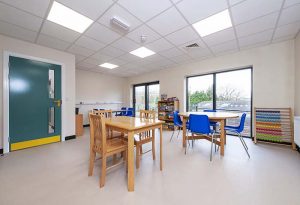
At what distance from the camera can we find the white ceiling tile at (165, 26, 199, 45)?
2.72 m

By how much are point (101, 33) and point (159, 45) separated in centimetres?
144

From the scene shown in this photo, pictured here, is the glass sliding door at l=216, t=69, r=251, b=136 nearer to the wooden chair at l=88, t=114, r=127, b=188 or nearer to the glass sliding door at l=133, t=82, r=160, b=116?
the glass sliding door at l=133, t=82, r=160, b=116

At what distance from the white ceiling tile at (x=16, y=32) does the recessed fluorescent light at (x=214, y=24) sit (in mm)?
3485

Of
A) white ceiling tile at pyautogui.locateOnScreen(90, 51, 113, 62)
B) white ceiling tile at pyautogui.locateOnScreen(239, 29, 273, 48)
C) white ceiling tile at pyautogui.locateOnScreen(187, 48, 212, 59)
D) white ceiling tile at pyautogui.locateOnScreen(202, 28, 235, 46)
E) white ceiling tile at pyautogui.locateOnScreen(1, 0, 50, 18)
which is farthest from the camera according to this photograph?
white ceiling tile at pyautogui.locateOnScreen(90, 51, 113, 62)

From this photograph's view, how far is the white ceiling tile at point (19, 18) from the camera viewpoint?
2131mm

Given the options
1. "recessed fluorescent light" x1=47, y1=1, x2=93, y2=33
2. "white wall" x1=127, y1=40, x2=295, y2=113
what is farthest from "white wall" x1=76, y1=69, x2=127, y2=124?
"white wall" x1=127, y1=40, x2=295, y2=113

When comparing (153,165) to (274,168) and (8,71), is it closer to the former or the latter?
(274,168)

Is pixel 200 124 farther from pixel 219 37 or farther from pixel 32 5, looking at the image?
pixel 32 5

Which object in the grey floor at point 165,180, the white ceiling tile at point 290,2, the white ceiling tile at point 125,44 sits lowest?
the grey floor at point 165,180

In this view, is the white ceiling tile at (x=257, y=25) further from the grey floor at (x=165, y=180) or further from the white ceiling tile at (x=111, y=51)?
the white ceiling tile at (x=111, y=51)

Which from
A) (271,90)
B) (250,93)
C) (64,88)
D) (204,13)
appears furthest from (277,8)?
(64,88)

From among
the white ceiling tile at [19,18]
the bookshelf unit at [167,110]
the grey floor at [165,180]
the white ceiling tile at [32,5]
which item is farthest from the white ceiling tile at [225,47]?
the white ceiling tile at [19,18]

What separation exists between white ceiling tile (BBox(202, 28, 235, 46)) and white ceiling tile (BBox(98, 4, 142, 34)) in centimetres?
169

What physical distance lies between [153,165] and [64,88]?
3.33 metres
